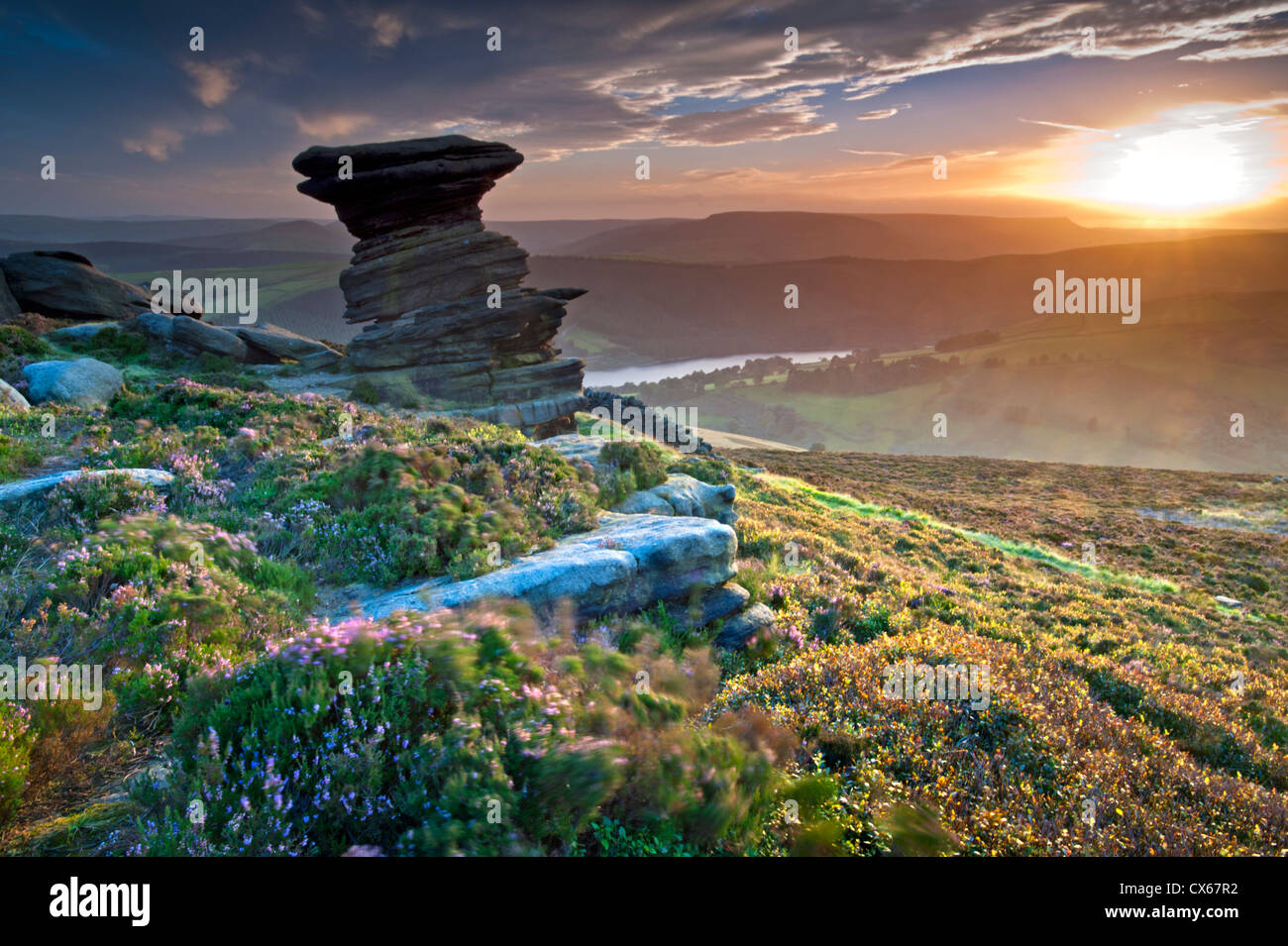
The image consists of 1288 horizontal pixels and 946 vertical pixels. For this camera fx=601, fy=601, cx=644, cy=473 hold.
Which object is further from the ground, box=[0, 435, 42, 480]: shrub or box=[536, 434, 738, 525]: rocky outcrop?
box=[0, 435, 42, 480]: shrub

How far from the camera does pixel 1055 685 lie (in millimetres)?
8375

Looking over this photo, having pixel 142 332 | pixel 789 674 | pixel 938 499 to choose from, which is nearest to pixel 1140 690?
pixel 789 674

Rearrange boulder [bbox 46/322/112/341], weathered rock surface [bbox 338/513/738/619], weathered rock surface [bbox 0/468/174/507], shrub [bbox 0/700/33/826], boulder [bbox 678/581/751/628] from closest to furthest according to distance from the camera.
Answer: shrub [bbox 0/700/33/826] → weathered rock surface [bbox 338/513/738/619] → weathered rock surface [bbox 0/468/174/507] → boulder [bbox 678/581/751/628] → boulder [bbox 46/322/112/341]

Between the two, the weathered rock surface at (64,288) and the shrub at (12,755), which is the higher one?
the weathered rock surface at (64,288)

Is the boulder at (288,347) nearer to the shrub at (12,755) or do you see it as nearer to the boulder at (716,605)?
the boulder at (716,605)

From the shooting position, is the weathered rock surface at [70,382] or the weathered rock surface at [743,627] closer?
the weathered rock surface at [743,627]

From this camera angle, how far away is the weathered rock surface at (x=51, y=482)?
7.39 metres

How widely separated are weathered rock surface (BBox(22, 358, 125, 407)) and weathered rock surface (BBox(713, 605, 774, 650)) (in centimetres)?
1841

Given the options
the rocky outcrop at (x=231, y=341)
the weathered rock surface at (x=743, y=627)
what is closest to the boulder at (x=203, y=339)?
the rocky outcrop at (x=231, y=341)

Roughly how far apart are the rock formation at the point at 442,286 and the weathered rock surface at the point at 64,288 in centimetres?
1379

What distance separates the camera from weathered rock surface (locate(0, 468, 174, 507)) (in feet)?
24.2

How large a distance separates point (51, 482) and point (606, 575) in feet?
23.7

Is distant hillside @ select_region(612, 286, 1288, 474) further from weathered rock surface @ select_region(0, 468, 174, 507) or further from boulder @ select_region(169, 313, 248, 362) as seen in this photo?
weathered rock surface @ select_region(0, 468, 174, 507)

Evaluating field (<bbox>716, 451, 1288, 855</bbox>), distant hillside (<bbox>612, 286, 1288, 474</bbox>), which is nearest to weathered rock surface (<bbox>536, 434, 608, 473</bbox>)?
field (<bbox>716, 451, 1288, 855</bbox>)
